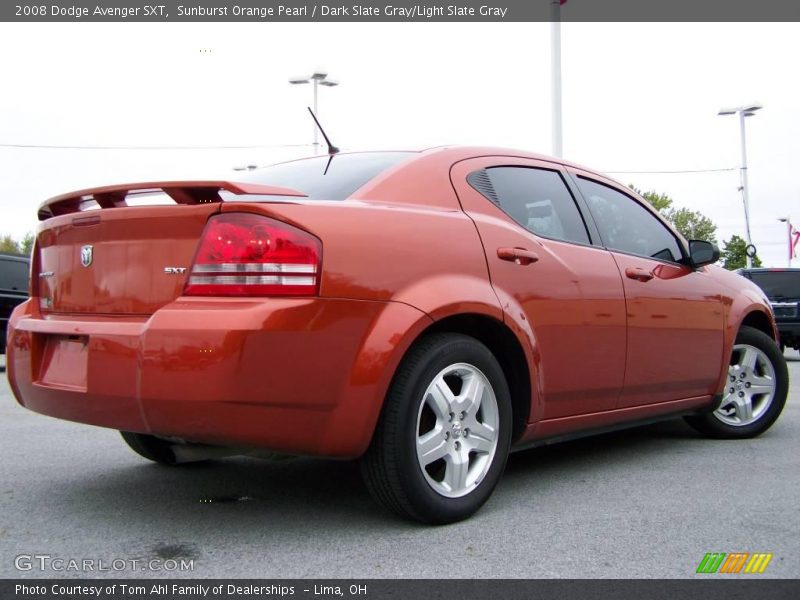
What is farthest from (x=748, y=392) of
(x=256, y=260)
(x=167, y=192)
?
(x=167, y=192)

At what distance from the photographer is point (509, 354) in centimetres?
356

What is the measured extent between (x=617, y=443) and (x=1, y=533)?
3.47 metres

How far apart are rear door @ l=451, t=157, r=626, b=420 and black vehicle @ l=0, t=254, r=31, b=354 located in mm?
9255

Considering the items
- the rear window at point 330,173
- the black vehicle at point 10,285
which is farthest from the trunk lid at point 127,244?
the black vehicle at point 10,285

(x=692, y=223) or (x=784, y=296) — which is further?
(x=692, y=223)

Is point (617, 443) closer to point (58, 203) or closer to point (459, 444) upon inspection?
point (459, 444)

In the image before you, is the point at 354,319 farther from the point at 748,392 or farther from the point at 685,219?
the point at 685,219

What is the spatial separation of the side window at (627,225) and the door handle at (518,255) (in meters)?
0.78

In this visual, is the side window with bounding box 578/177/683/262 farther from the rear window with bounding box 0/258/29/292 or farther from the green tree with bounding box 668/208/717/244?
the green tree with bounding box 668/208/717/244

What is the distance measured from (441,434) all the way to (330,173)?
126 centimetres

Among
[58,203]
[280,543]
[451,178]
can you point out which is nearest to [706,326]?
[451,178]

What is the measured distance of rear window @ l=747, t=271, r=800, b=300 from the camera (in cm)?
1542

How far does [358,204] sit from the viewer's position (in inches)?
122
